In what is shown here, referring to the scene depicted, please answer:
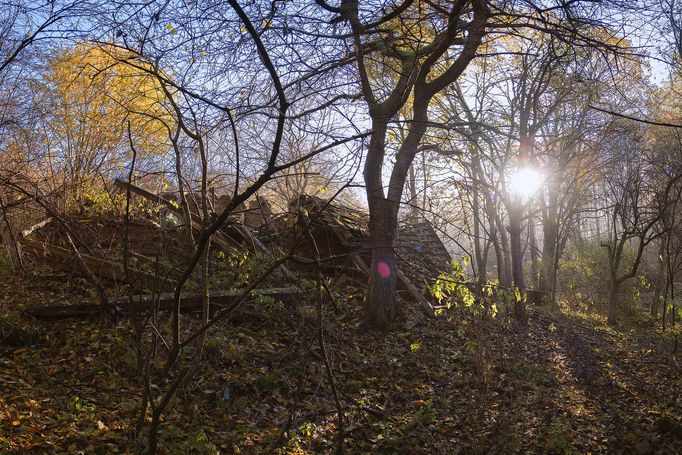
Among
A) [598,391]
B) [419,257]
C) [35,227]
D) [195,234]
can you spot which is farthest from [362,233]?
[35,227]

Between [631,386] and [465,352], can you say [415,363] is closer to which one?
[465,352]

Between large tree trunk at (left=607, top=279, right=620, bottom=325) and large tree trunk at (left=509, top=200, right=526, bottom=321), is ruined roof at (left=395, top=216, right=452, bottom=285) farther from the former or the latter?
large tree trunk at (left=607, top=279, right=620, bottom=325)

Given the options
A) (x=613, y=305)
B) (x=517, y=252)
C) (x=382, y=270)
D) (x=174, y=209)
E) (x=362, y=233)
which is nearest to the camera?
(x=382, y=270)

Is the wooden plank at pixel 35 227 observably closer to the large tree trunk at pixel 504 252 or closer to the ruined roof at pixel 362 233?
the ruined roof at pixel 362 233

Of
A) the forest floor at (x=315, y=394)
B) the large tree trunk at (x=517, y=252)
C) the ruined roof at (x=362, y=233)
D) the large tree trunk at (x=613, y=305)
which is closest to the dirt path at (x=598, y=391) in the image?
the forest floor at (x=315, y=394)

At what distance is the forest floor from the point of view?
427cm

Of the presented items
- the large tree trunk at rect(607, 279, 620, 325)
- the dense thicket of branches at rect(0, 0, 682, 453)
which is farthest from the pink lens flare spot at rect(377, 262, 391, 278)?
the large tree trunk at rect(607, 279, 620, 325)

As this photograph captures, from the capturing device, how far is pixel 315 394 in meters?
3.87

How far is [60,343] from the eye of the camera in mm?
5676

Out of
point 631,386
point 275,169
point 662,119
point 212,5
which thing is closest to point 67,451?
point 275,169

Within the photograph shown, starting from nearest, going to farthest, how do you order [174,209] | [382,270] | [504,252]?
1. [382,270]
2. [174,209]
3. [504,252]

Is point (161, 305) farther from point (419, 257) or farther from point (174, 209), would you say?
point (419, 257)

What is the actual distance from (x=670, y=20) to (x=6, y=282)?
1431 cm

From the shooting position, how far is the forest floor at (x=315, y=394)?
4.27 meters
